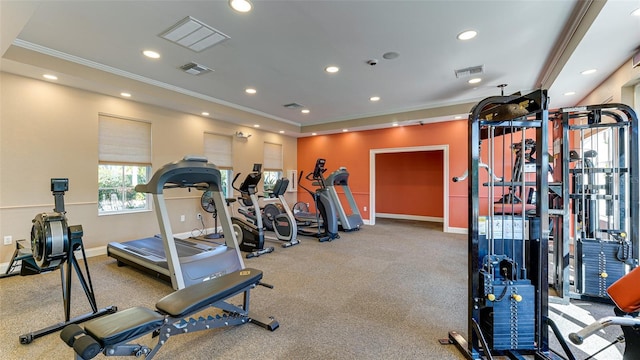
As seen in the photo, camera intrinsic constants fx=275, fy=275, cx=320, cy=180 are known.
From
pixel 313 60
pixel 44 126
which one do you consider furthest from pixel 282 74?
pixel 44 126

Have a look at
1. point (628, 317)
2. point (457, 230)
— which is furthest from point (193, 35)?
point (457, 230)

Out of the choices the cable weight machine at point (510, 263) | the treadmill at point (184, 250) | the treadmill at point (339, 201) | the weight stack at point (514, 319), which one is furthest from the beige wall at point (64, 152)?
the weight stack at point (514, 319)

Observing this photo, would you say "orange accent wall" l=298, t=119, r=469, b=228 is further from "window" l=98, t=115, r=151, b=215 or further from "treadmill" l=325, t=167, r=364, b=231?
"window" l=98, t=115, r=151, b=215

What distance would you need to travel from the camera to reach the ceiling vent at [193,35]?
301 cm

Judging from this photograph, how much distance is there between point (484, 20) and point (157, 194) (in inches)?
157

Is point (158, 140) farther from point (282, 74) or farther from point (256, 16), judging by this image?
point (256, 16)

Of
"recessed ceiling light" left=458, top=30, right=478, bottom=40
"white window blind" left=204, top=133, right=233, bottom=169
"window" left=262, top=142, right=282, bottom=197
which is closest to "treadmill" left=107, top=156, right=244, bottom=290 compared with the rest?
"white window blind" left=204, top=133, right=233, bottom=169

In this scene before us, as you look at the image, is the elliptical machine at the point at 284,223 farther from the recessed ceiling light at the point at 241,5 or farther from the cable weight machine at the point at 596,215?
the cable weight machine at the point at 596,215

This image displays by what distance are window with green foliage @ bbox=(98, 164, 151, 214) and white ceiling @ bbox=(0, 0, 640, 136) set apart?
138 centimetres

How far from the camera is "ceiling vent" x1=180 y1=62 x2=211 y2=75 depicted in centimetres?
411

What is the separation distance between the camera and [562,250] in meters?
2.95

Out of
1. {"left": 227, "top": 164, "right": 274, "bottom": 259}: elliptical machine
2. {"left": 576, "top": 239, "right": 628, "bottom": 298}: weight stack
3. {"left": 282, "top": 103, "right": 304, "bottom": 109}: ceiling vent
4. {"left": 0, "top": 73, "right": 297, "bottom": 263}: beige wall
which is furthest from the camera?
{"left": 282, "top": 103, "right": 304, "bottom": 109}: ceiling vent

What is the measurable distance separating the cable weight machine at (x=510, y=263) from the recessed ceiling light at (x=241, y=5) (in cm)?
227

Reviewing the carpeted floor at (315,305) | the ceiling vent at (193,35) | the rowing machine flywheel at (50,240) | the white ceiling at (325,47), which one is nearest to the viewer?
the carpeted floor at (315,305)
